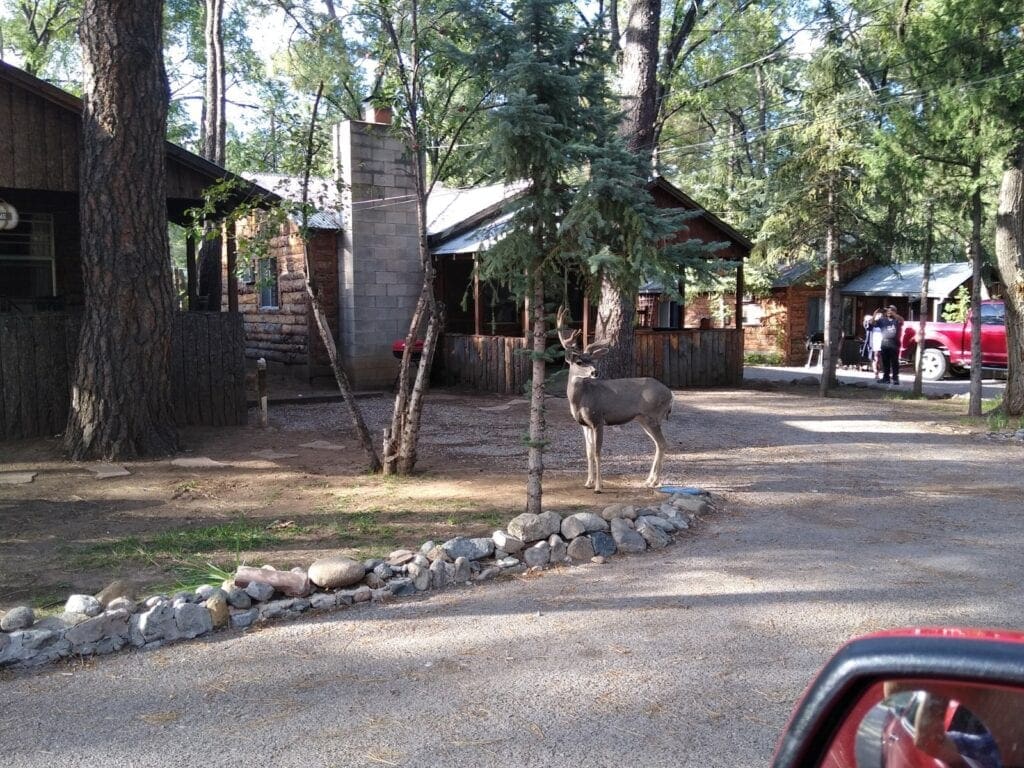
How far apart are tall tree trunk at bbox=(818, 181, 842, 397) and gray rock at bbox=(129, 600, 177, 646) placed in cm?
1630

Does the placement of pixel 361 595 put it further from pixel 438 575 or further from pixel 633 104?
pixel 633 104

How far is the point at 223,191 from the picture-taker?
1028cm

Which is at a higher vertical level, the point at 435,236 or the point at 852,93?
the point at 852,93

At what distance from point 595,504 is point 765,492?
79.7 inches

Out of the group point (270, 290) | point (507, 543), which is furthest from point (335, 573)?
point (270, 290)

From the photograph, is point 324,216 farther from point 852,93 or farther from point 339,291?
point 852,93

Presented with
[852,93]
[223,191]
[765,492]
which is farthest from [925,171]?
[223,191]

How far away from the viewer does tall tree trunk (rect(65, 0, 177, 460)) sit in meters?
10.3

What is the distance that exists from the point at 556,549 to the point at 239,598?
2401 millimetres

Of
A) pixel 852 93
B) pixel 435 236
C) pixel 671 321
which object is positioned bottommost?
pixel 671 321

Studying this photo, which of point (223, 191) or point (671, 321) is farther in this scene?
point (671, 321)

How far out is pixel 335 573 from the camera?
570 centimetres

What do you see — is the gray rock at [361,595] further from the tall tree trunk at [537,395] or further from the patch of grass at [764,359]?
the patch of grass at [764,359]

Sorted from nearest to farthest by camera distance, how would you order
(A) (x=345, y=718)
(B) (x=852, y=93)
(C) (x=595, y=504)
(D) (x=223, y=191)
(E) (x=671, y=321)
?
(A) (x=345, y=718), (C) (x=595, y=504), (D) (x=223, y=191), (B) (x=852, y=93), (E) (x=671, y=321)
